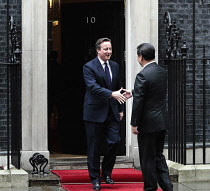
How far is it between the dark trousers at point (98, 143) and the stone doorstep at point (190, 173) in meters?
1.11

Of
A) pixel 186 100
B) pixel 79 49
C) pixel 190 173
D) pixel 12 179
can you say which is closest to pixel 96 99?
pixel 12 179

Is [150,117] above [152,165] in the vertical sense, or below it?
above

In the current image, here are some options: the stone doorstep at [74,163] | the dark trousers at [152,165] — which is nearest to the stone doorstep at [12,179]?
the stone doorstep at [74,163]

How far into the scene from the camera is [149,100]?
8109 mm

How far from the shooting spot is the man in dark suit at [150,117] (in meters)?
8.08

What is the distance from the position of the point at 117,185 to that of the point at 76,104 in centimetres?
238

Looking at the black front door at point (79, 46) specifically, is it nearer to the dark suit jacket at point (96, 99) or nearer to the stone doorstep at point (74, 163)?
the stone doorstep at point (74, 163)

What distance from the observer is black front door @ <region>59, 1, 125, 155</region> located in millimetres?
11156

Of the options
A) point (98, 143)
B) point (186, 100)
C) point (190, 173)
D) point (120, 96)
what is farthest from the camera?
point (186, 100)

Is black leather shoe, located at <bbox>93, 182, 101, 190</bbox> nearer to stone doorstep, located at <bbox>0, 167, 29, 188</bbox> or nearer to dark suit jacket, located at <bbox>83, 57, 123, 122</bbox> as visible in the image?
dark suit jacket, located at <bbox>83, 57, 123, 122</bbox>

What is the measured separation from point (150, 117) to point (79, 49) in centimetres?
373

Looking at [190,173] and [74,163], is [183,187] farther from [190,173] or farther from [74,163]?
[74,163]

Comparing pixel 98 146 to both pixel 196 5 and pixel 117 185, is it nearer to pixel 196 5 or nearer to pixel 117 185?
pixel 117 185

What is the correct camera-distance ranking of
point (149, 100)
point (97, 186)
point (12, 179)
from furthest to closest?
1. point (12, 179)
2. point (97, 186)
3. point (149, 100)
